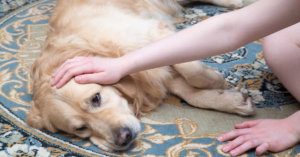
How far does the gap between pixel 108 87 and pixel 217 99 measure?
25.0 inches

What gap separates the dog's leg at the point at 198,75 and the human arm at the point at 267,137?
37cm

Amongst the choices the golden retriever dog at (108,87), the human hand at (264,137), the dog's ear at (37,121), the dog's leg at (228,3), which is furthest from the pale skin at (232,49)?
the dog's leg at (228,3)

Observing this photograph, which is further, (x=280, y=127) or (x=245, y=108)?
(x=245, y=108)

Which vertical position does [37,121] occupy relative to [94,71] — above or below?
below

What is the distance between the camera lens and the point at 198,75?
1.59 meters

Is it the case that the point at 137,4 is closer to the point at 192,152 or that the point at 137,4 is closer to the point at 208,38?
the point at 208,38

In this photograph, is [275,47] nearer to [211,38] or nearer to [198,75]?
[198,75]

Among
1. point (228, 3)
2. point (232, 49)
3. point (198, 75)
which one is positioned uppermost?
point (232, 49)

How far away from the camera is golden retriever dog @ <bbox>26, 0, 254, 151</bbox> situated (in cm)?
139

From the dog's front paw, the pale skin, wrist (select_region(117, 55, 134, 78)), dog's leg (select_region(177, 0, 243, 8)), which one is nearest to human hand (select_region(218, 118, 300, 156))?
the pale skin

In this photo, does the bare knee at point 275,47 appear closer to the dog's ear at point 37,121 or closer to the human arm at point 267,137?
the human arm at point 267,137

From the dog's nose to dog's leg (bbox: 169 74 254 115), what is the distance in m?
0.47

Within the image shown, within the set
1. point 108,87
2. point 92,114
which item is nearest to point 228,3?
point 108,87

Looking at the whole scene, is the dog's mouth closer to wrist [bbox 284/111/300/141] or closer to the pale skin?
the pale skin
